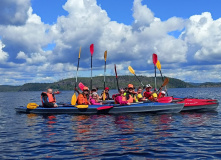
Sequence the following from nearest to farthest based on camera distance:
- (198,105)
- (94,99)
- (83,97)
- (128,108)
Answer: (128,108) < (83,97) < (198,105) < (94,99)

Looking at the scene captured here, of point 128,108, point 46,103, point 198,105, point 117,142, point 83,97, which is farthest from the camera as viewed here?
point 46,103

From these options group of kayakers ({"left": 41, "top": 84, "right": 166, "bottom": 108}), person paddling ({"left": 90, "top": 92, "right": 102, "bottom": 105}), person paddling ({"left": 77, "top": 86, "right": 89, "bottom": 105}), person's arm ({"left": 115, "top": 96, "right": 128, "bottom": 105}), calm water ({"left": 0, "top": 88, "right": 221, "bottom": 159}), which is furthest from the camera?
person paddling ({"left": 90, "top": 92, "right": 102, "bottom": 105})

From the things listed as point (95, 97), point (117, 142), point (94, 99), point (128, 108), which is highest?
point (95, 97)

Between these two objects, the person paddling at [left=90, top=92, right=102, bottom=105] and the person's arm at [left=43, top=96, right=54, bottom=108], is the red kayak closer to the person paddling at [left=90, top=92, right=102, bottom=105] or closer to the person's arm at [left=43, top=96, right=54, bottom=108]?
the person paddling at [left=90, top=92, right=102, bottom=105]

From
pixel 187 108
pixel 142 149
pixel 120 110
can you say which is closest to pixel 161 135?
pixel 142 149

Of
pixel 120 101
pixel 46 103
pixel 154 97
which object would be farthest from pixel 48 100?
pixel 154 97

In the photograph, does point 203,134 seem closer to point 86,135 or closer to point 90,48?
point 86,135

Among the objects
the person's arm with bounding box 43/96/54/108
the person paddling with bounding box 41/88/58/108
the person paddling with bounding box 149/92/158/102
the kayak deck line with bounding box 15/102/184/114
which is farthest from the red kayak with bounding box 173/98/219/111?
the person's arm with bounding box 43/96/54/108

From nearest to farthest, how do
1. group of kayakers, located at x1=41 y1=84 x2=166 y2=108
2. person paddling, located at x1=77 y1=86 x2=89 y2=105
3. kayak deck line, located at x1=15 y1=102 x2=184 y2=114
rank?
kayak deck line, located at x1=15 y1=102 x2=184 y2=114 → group of kayakers, located at x1=41 y1=84 x2=166 y2=108 → person paddling, located at x1=77 y1=86 x2=89 y2=105

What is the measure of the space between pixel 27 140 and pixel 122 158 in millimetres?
5373

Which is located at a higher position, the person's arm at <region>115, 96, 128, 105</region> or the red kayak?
the person's arm at <region>115, 96, 128, 105</region>

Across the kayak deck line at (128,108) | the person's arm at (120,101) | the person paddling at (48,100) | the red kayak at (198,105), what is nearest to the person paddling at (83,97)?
the kayak deck line at (128,108)

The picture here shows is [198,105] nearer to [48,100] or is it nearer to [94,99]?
[94,99]

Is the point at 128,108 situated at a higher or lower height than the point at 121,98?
lower
